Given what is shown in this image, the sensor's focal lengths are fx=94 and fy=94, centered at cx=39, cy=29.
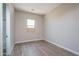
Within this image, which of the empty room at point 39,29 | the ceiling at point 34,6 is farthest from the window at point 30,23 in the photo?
the ceiling at point 34,6

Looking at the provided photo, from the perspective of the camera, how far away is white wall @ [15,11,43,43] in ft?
19.3

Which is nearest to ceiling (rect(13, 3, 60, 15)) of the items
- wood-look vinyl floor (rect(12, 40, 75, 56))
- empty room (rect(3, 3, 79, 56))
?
empty room (rect(3, 3, 79, 56))

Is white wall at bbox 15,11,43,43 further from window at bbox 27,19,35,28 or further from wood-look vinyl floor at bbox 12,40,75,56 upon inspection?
wood-look vinyl floor at bbox 12,40,75,56

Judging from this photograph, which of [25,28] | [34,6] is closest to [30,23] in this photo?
[25,28]

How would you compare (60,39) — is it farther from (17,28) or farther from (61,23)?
(17,28)

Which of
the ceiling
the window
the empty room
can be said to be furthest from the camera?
the window

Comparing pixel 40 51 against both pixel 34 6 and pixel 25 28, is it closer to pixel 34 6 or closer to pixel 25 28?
pixel 34 6

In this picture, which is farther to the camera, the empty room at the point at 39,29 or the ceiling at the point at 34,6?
the ceiling at the point at 34,6

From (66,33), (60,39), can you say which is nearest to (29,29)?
(60,39)

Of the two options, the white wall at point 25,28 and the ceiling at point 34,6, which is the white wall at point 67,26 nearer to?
the ceiling at point 34,6

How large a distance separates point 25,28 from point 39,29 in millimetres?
1223

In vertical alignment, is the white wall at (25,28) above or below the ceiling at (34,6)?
below

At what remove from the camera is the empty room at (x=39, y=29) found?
11.7 feet

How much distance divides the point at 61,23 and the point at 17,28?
2.75 metres
